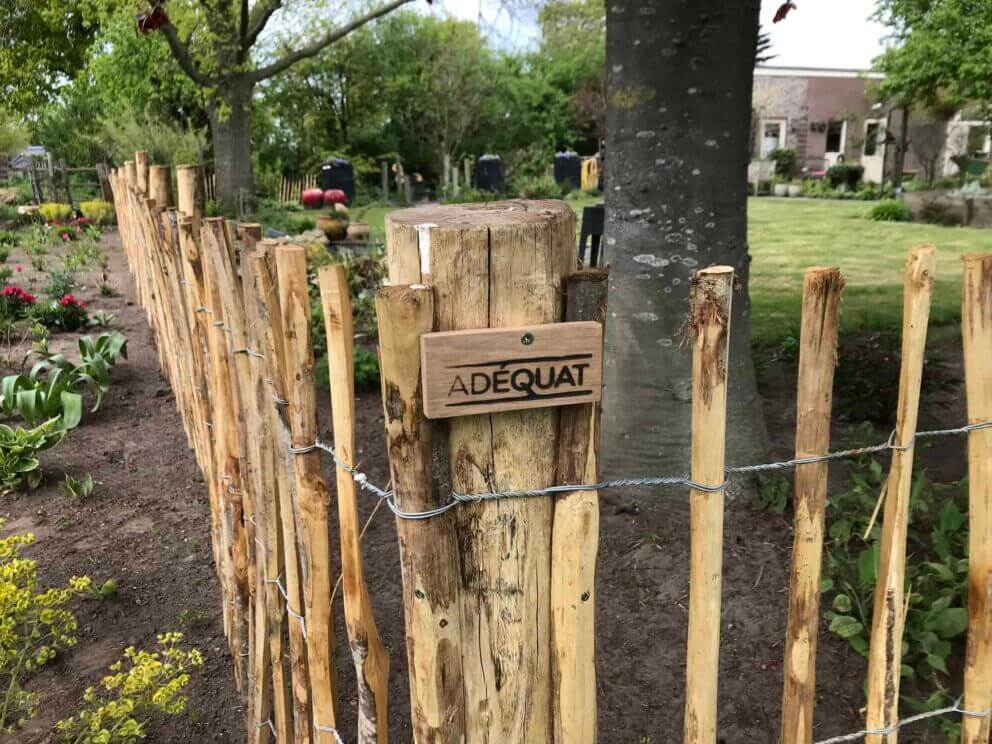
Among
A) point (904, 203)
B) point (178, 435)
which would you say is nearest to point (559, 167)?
point (904, 203)

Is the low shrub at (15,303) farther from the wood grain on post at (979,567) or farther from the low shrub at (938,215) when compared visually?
the low shrub at (938,215)

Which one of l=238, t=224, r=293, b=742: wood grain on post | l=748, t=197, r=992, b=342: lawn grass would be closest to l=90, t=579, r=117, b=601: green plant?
l=238, t=224, r=293, b=742: wood grain on post

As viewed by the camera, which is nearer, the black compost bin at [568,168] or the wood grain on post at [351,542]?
the wood grain on post at [351,542]

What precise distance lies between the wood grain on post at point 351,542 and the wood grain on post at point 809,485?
0.85m

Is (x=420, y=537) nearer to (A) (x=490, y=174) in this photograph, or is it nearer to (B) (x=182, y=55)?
(B) (x=182, y=55)

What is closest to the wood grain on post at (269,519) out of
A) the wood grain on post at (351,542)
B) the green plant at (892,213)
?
the wood grain on post at (351,542)

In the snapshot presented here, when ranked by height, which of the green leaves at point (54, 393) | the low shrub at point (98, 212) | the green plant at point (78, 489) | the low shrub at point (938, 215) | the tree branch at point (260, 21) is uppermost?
the tree branch at point (260, 21)

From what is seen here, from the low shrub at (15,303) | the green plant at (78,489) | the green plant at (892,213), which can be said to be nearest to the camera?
the green plant at (78,489)

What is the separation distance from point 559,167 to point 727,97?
2037cm

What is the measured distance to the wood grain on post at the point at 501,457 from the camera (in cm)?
125

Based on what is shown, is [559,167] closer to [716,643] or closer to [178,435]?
[178,435]

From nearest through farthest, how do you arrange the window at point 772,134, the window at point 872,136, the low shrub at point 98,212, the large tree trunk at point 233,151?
the large tree trunk at point 233,151
the low shrub at point 98,212
the window at point 872,136
the window at point 772,134

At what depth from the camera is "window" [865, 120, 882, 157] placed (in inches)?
880

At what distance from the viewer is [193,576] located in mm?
3256
